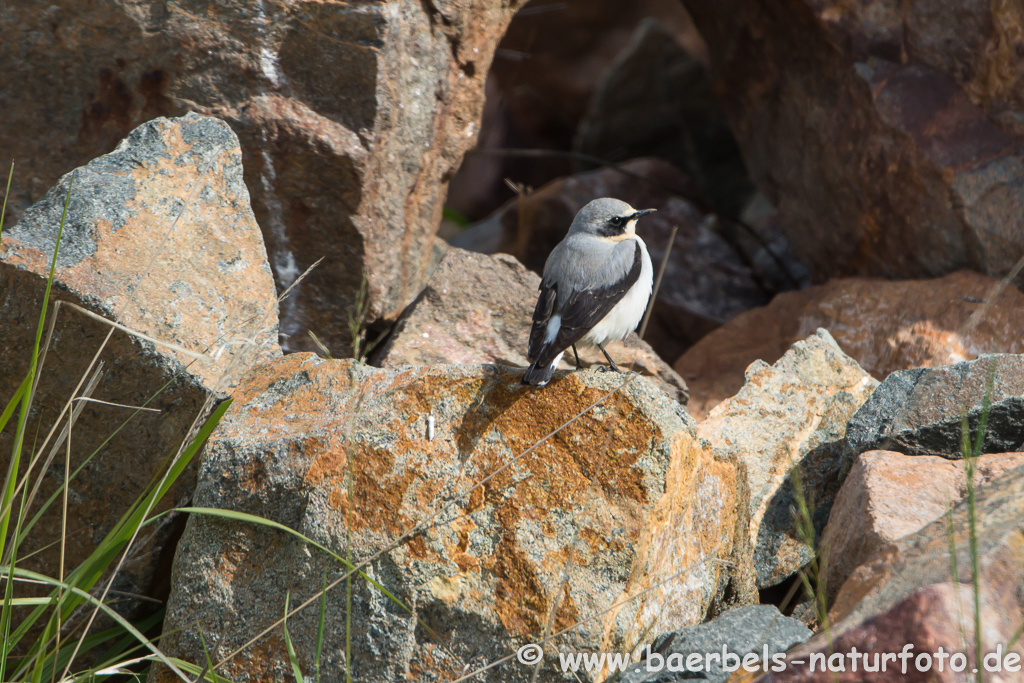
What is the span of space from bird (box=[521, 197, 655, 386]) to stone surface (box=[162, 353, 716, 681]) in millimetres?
365

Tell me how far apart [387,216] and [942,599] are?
3.31m

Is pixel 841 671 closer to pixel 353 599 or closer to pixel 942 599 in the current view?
pixel 942 599

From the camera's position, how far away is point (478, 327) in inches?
167

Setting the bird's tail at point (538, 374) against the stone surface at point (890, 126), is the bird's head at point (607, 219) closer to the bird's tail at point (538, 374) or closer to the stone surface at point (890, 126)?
the bird's tail at point (538, 374)

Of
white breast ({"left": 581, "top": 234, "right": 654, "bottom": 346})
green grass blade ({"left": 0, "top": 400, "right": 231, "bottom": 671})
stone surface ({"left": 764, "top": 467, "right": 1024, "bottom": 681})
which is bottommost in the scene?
green grass blade ({"left": 0, "top": 400, "right": 231, "bottom": 671})

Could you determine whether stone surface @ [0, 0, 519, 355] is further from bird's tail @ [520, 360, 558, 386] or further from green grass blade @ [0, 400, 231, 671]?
green grass blade @ [0, 400, 231, 671]

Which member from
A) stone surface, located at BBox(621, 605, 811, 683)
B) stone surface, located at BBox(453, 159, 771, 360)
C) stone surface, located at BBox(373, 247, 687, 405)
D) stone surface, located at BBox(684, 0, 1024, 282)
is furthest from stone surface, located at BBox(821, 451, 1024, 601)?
stone surface, located at BBox(453, 159, 771, 360)

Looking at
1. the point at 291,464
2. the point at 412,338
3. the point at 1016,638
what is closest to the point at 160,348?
the point at 291,464

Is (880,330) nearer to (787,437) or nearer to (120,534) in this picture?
(787,437)

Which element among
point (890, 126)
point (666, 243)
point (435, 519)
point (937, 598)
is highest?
point (890, 126)

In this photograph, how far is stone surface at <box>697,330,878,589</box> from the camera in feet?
10.3

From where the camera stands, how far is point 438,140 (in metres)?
4.80

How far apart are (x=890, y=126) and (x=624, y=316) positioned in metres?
2.63

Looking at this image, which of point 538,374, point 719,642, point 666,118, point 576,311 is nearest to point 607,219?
point 576,311
